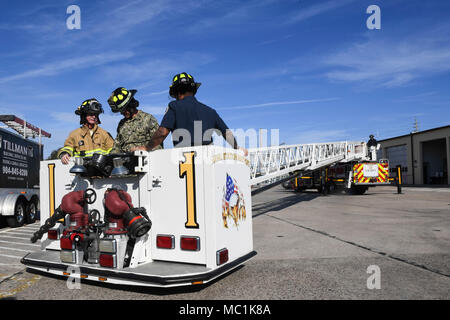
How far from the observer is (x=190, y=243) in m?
3.44

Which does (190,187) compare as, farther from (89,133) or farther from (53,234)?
(89,133)

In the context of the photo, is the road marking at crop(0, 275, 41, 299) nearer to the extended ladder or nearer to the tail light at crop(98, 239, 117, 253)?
the tail light at crop(98, 239, 117, 253)

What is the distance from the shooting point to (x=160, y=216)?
11.9 feet

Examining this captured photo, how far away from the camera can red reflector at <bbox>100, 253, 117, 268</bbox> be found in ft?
11.2

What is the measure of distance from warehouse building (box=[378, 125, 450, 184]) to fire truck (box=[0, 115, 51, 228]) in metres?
32.1

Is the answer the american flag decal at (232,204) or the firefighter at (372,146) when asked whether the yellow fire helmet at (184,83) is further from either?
the firefighter at (372,146)

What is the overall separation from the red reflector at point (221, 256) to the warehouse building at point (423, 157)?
34.6 meters

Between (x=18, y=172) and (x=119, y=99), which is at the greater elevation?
(x=119, y=99)

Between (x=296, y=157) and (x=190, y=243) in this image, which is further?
(x=296, y=157)

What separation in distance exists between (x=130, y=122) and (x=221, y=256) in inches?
88.0

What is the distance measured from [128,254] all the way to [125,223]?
323mm

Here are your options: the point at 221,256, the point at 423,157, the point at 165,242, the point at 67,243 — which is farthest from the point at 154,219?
the point at 423,157

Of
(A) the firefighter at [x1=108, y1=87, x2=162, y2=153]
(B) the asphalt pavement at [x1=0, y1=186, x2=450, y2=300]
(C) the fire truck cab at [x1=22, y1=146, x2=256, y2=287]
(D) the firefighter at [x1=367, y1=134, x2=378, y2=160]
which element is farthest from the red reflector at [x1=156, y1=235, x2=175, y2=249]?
(D) the firefighter at [x1=367, y1=134, x2=378, y2=160]
